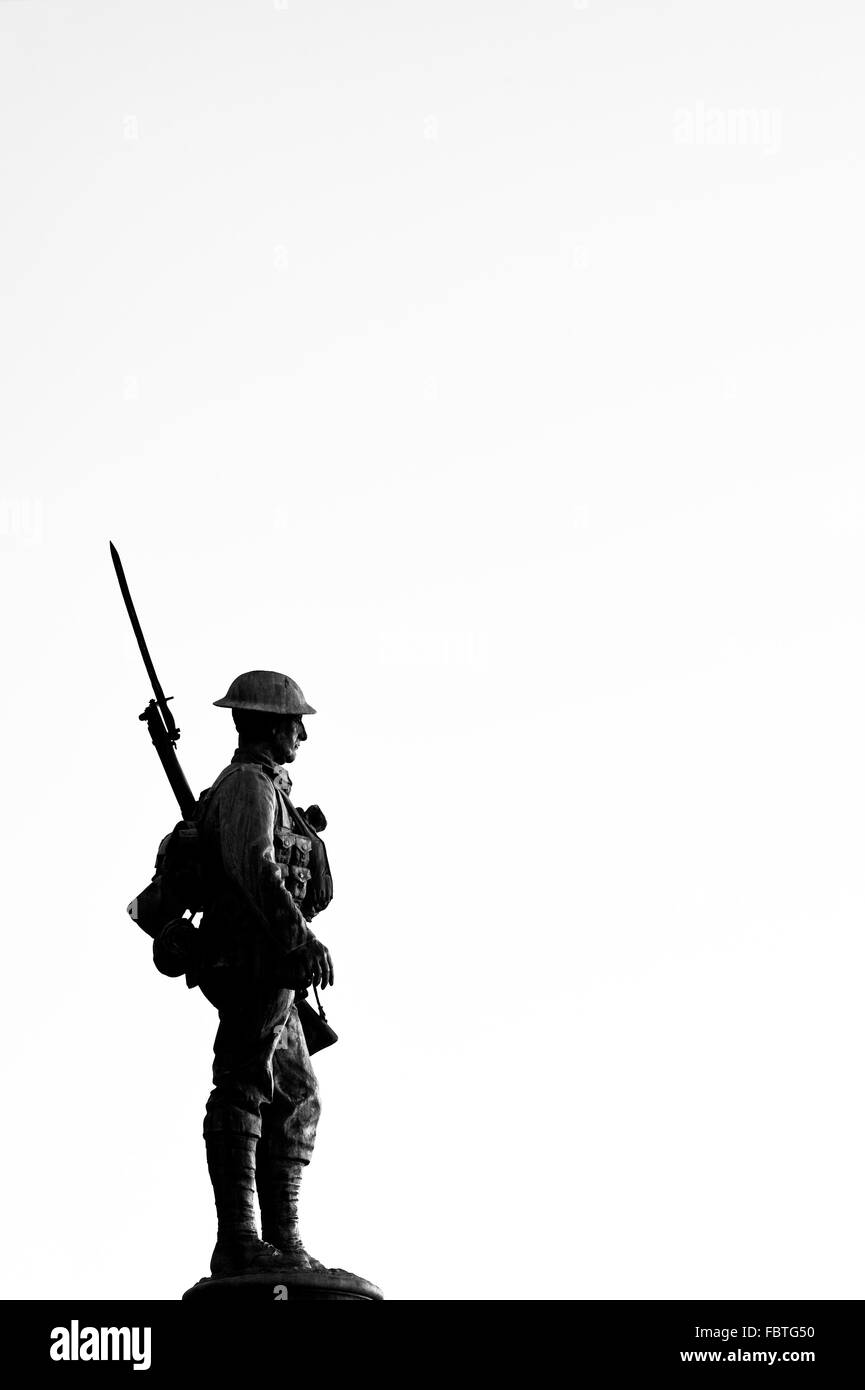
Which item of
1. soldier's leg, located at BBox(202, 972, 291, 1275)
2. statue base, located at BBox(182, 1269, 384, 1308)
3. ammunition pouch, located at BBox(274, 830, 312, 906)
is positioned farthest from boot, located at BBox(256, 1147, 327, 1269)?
ammunition pouch, located at BBox(274, 830, 312, 906)

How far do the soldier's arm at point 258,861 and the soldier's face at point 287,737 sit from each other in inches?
17.2

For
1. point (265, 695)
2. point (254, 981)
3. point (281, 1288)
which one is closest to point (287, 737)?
point (265, 695)

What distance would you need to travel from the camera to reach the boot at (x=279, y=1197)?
18688 mm

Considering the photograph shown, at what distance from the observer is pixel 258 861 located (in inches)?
742

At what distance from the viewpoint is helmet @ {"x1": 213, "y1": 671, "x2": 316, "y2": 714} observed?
63.7ft

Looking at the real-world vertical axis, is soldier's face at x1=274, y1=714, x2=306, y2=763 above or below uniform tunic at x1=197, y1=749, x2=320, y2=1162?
above

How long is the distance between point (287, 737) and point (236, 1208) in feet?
9.67

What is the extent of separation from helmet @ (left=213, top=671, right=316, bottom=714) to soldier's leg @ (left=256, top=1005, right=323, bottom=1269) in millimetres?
1866

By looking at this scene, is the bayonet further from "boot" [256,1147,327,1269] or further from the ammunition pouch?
"boot" [256,1147,327,1269]
